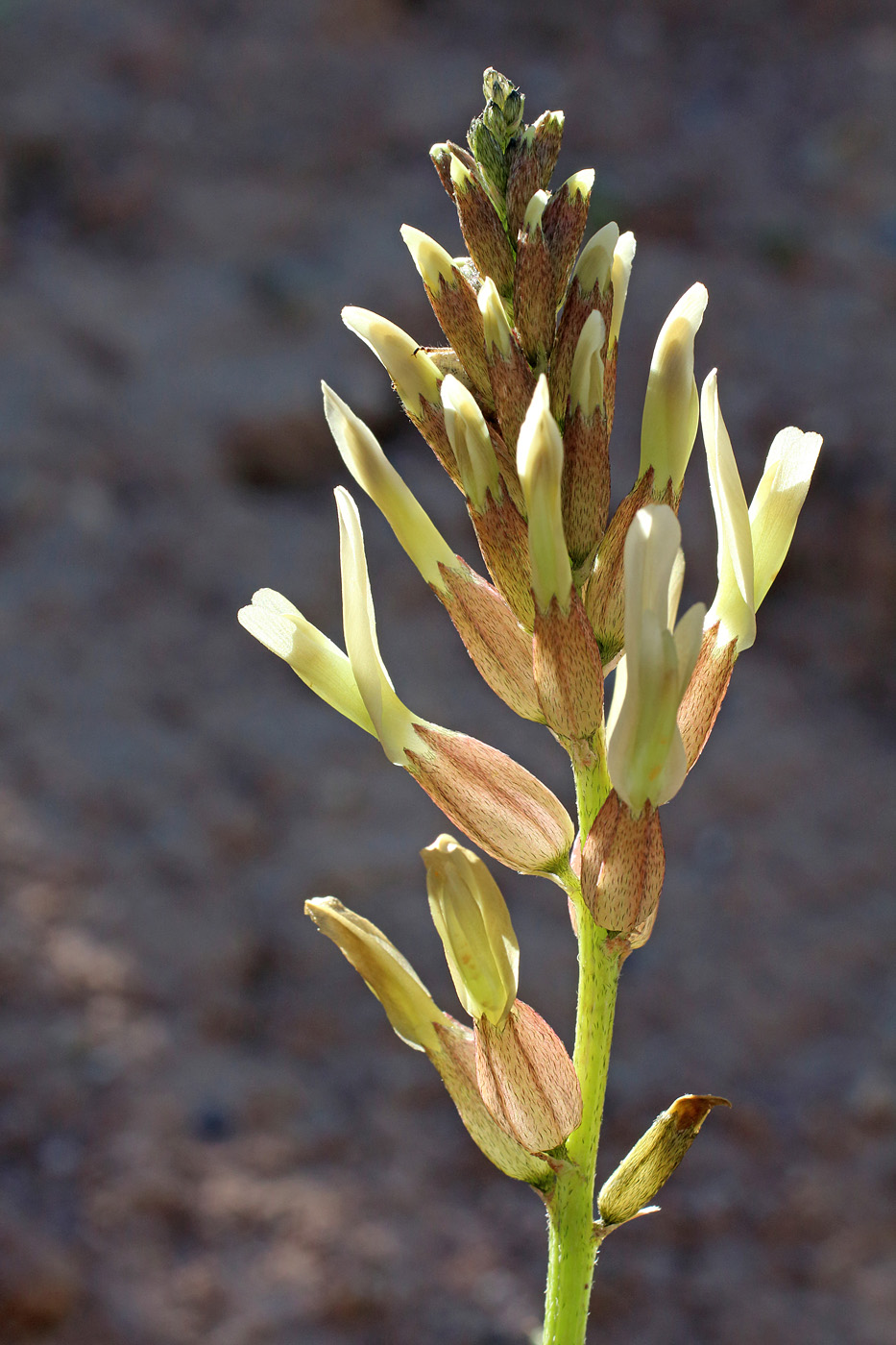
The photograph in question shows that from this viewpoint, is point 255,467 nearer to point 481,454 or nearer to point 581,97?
point 581,97

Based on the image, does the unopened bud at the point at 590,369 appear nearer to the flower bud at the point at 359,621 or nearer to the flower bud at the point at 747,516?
the flower bud at the point at 747,516

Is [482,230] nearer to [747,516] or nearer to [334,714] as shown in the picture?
[747,516]

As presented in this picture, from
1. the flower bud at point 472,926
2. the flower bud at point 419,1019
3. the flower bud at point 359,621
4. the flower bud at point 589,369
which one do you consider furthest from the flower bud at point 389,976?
the flower bud at point 589,369

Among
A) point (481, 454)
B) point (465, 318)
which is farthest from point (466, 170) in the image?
point (481, 454)

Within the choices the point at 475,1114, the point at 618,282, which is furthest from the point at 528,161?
the point at 475,1114

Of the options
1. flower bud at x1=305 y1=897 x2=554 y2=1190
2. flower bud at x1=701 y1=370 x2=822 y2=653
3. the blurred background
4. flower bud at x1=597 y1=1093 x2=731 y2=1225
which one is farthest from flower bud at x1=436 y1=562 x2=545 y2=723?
the blurred background

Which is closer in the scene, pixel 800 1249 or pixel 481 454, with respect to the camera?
pixel 481 454
